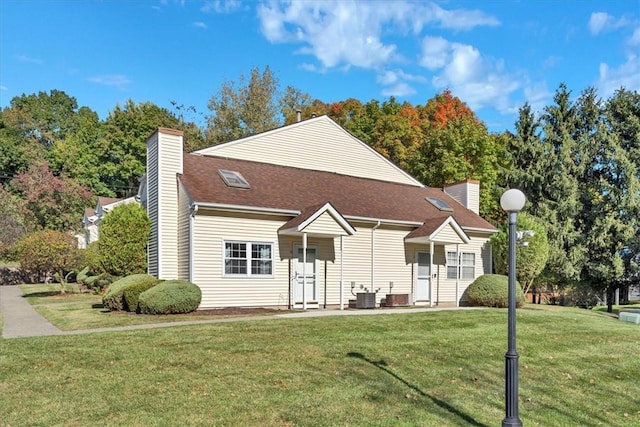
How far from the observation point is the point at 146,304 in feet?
44.4

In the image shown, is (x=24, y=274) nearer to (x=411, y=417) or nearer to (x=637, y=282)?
(x=411, y=417)

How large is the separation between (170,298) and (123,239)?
4.64 metres

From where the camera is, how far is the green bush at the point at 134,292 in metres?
14.1

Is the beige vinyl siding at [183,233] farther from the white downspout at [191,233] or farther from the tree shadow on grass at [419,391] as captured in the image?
the tree shadow on grass at [419,391]

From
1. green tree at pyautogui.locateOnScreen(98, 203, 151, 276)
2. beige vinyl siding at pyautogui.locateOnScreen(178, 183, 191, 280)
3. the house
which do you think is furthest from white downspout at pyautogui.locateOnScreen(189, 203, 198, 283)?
green tree at pyautogui.locateOnScreen(98, 203, 151, 276)

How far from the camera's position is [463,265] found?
21578 mm

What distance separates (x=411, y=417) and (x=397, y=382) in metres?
1.49

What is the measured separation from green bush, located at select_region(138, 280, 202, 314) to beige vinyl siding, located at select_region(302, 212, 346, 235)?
13.5ft

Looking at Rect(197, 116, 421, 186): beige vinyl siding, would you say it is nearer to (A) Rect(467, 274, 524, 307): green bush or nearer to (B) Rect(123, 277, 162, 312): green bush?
(A) Rect(467, 274, 524, 307): green bush

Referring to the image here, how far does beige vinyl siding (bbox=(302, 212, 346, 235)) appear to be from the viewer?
16078mm

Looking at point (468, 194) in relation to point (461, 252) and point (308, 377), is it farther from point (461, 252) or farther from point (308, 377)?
point (308, 377)

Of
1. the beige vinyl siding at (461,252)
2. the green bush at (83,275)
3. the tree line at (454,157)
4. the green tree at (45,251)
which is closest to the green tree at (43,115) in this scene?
the tree line at (454,157)

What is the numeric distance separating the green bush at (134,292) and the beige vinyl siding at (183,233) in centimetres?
156

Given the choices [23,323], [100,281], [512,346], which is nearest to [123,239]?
[23,323]
